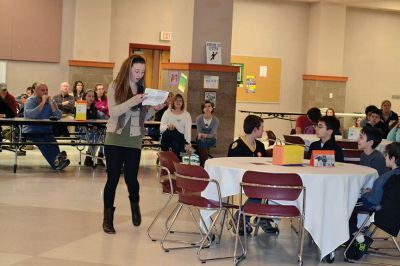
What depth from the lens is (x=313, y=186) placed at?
18.9 ft

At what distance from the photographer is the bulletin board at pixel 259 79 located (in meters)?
19.2

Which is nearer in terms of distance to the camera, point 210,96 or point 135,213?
point 135,213

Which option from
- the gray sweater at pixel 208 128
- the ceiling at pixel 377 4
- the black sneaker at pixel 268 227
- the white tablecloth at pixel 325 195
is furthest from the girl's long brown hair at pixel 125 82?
the ceiling at pixel 377 4

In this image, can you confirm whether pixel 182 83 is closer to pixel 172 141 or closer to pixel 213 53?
pixel 213 53

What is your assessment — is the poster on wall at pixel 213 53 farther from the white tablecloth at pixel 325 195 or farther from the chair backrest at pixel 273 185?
the chair backrest at pixel 273 185

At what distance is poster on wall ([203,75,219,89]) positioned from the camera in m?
13.9

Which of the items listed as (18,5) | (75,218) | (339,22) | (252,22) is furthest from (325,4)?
(75,218)

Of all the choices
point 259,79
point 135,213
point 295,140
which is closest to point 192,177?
point 135,213

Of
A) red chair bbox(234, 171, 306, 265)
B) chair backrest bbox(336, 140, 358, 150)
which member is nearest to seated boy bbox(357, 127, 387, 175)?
red chair bbox(234, 171, 306, 265)

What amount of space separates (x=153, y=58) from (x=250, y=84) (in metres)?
2.69

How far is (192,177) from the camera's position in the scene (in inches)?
231

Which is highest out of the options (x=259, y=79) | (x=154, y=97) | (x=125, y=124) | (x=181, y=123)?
(x=259, y=79)

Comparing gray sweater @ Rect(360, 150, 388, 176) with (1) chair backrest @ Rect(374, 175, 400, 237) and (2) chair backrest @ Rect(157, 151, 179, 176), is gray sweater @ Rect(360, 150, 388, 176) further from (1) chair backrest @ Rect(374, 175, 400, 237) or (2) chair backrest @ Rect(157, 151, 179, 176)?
(2) chair backrest @ Rect(157, 151, 179, 176)

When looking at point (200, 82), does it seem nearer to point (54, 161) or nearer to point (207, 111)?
point (207, 111)
